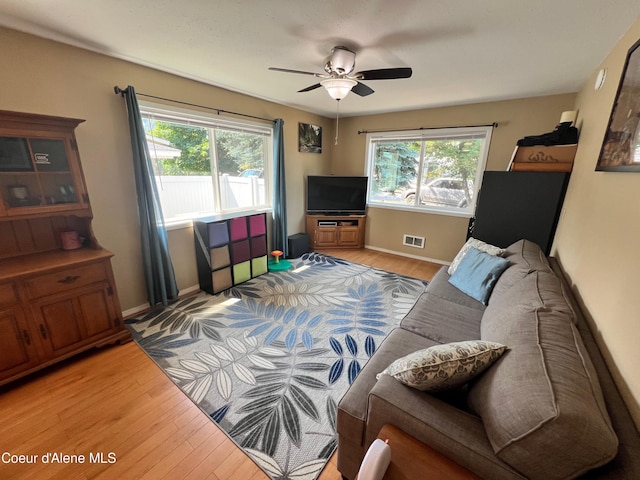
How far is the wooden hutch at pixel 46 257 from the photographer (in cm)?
171

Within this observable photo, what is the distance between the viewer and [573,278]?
1809 millimetres

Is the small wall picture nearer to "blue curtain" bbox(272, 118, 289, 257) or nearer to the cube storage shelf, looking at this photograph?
"blue curtain" bbox(272, 118, 289, 257)

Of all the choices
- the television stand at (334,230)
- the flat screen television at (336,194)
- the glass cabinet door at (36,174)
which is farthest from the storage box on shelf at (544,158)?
the glass cabinet door at (36,174)

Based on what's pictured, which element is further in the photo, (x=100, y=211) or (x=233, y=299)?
(x=233, y=299)

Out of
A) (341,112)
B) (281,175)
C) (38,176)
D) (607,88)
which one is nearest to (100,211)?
(38,176)

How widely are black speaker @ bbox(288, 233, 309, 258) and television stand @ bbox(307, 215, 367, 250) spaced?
22 cm

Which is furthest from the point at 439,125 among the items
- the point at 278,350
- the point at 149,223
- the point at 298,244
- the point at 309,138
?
the point at 149,223

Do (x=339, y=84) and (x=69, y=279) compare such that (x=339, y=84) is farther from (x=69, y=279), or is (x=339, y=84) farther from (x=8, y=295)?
(x=8, y=295)

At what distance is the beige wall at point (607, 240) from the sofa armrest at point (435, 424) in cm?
51

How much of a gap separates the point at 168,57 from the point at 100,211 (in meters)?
1.47

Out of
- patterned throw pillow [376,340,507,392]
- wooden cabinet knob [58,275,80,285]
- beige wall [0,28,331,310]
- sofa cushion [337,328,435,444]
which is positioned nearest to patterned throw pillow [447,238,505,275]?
sofa cushion [337,328,435,444]

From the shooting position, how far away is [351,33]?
175 centimetres

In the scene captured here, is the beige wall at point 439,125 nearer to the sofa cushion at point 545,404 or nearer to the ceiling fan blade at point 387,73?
the ceiling fan blade at point 387,73

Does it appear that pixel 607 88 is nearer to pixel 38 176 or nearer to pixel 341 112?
pixel 341 112
